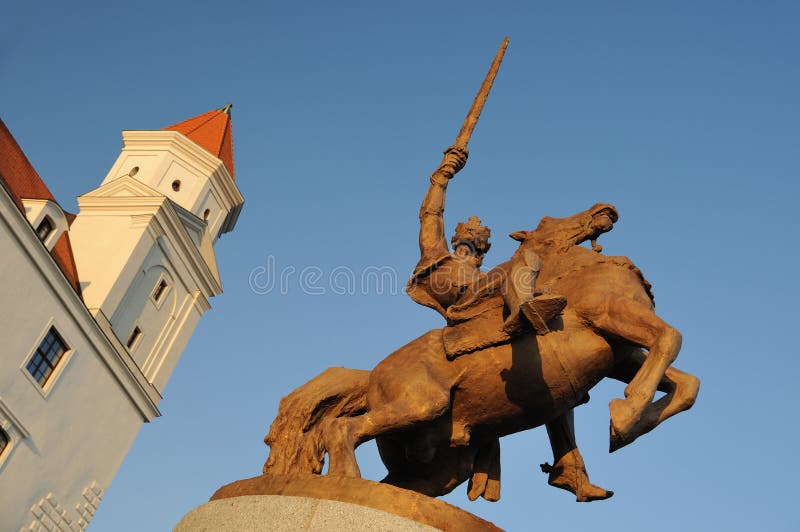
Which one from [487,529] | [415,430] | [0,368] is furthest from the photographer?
[0,368]

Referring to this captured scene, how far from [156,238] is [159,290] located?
2.45m

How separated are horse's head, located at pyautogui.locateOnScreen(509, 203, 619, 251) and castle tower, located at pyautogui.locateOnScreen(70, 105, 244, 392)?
2569 centimetres

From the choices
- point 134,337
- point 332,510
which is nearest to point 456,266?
point 332,510

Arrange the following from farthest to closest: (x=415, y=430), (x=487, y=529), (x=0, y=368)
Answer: (x=0, y=368) < (x=415, y=430) < (x=487, y=529)

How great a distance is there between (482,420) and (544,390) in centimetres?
54

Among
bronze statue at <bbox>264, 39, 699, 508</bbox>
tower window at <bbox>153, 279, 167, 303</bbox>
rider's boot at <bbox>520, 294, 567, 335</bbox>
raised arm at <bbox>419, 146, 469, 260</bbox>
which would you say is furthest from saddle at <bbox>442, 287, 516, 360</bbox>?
tower window at <bbox>153, 279, 167, 303</bbox>

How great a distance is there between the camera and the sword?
655cm

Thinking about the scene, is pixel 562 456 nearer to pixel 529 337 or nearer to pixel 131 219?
pixel 529 337

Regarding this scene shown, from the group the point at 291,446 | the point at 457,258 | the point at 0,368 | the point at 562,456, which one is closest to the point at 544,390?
the point at 562,456

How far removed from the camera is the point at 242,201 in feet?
132

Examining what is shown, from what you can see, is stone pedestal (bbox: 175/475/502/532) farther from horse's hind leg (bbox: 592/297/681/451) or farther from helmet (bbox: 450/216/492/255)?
helmet (bbox: 450/216/492/255)

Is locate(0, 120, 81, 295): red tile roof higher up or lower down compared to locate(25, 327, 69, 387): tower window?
higher up

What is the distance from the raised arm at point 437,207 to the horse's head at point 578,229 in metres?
0.77

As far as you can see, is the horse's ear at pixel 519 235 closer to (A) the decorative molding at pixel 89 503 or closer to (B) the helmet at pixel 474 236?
(B) the helmet at pixel 474 236
